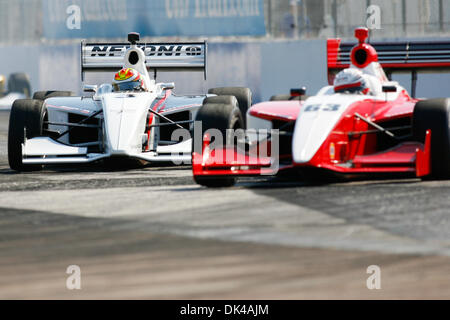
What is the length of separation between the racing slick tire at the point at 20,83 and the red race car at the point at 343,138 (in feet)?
96.6

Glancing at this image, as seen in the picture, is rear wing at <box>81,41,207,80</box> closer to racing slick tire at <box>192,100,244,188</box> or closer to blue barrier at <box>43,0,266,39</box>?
racing slick tire at <box>192,100,244,188</box>

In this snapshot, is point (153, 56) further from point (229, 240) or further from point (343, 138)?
point (229, 240)

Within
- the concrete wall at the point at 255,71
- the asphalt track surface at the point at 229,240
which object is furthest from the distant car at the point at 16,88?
the asphalt track surface at the point at 229,240

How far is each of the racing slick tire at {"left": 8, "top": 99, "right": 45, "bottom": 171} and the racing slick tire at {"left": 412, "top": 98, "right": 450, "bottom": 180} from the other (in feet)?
17.3

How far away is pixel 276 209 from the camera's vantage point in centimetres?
849

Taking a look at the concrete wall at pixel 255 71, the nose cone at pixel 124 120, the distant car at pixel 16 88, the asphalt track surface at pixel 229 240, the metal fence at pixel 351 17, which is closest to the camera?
the asphalt track surface at pixel 229 240

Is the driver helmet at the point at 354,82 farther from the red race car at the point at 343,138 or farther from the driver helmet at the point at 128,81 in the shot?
the driver helmet at the point at 128,81

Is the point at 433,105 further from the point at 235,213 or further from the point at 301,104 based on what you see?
the point at 235,213

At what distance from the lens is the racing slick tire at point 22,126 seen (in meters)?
13.2

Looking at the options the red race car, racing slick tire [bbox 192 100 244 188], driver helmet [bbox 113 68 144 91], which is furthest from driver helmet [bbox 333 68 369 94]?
driver helmet [bbox 113 68 144 91]

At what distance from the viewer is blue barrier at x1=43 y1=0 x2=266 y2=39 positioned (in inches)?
1190

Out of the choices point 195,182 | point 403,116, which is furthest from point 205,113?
point 403,116

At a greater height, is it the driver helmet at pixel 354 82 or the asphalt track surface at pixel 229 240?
the driver helmet at pixel 354 82
